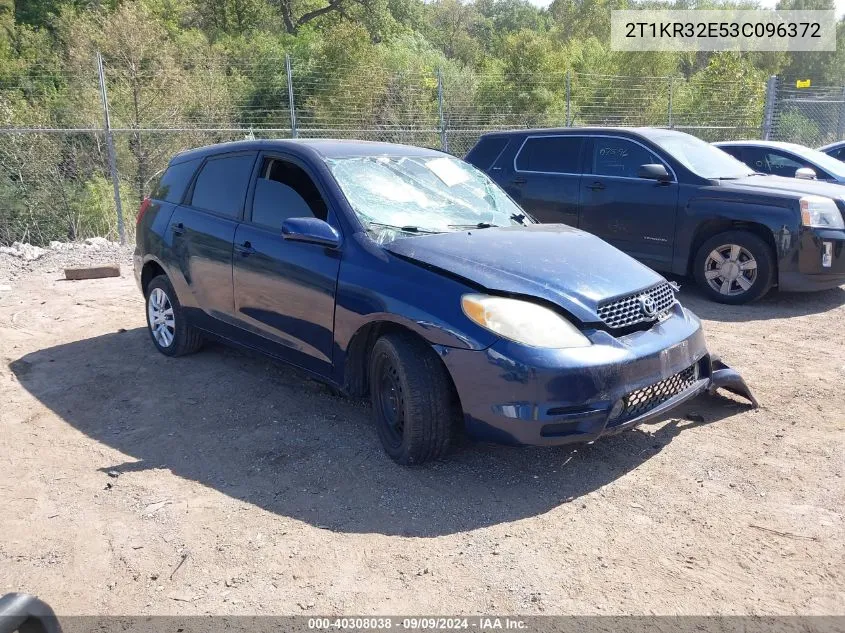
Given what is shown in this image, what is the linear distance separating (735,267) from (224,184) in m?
5.05

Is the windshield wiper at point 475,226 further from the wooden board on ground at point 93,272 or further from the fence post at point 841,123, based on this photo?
the fence post at point 841,123

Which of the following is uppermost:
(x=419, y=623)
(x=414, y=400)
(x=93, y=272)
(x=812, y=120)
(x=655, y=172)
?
(x=812, y=120)

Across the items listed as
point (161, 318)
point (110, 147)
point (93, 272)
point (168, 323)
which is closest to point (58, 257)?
point (93, 272)

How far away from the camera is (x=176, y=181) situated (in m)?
5.81

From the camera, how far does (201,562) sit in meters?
3.14

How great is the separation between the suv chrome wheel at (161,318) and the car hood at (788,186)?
18.1 ft

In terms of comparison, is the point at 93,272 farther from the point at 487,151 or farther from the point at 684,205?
the point at 684,205

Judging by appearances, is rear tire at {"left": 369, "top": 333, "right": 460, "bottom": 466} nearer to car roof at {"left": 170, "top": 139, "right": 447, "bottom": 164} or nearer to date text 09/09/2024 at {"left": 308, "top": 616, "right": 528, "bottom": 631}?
date text 09/09/2024 at {"left": 308, "top": 616, "right": 528, "bottom": 631}

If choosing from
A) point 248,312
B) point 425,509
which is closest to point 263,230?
point 248,312

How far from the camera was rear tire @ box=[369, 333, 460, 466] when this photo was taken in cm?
367

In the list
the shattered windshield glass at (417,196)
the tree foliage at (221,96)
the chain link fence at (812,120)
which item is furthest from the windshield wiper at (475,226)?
the chain link fence at (812,120)

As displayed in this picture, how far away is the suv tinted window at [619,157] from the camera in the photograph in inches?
314

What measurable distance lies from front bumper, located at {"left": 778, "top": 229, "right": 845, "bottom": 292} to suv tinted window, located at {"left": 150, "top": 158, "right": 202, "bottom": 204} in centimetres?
553

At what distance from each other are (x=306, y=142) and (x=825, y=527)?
3689mm
